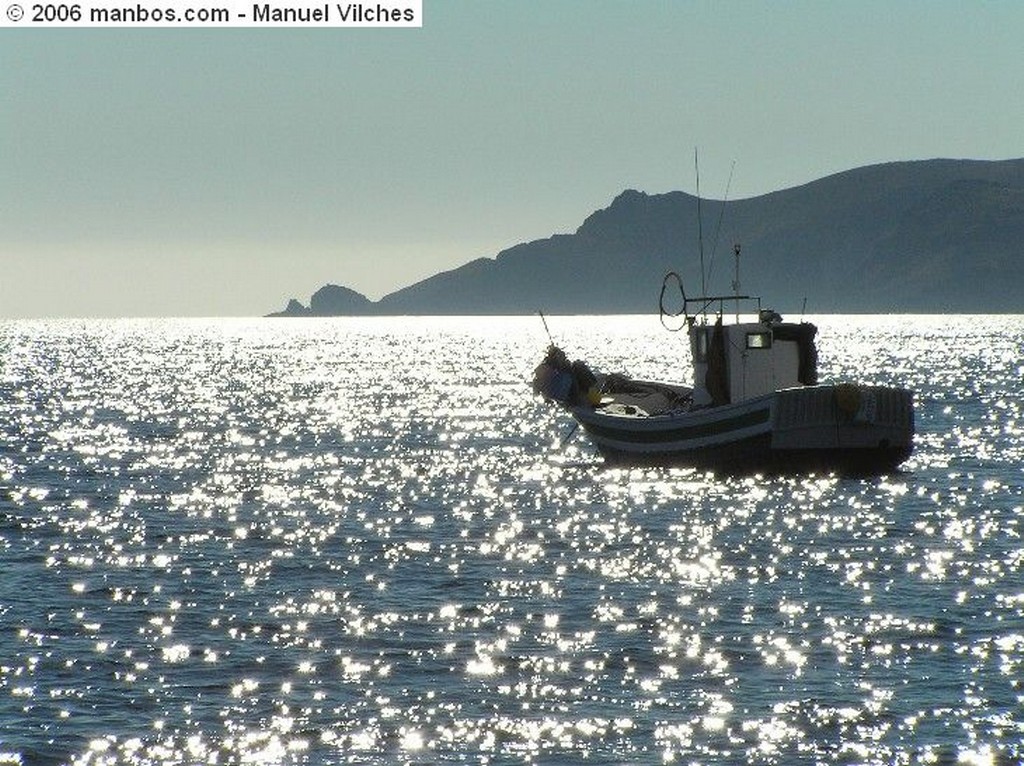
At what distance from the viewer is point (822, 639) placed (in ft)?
75.3

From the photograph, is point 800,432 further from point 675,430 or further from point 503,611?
point 503,611

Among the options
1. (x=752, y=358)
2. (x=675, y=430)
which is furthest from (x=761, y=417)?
(x=675, y=430)

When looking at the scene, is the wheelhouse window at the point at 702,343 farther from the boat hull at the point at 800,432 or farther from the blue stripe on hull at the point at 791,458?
the blue stripe on hull at the point at 791,458

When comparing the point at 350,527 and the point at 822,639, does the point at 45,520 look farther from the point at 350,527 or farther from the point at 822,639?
the point at 822,639

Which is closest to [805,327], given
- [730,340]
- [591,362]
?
[730,340]

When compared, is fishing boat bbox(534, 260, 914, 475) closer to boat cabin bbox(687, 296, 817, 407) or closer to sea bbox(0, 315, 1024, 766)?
boat cabin bbox(687, 296, 817, 407)

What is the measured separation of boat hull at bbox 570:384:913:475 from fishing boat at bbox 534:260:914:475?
1.2 inches

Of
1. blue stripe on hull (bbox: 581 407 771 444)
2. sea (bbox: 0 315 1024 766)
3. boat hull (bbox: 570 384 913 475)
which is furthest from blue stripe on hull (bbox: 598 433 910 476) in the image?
sea (bbox: 0 315 1024 766)

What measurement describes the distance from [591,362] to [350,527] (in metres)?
130

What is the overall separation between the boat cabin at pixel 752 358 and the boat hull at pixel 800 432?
4.97ft

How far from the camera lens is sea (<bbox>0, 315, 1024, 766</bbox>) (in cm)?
1800

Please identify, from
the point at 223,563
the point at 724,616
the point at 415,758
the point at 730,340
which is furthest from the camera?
the point at 730,340

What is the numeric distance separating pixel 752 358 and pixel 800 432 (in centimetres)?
389

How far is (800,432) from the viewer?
45469mm
